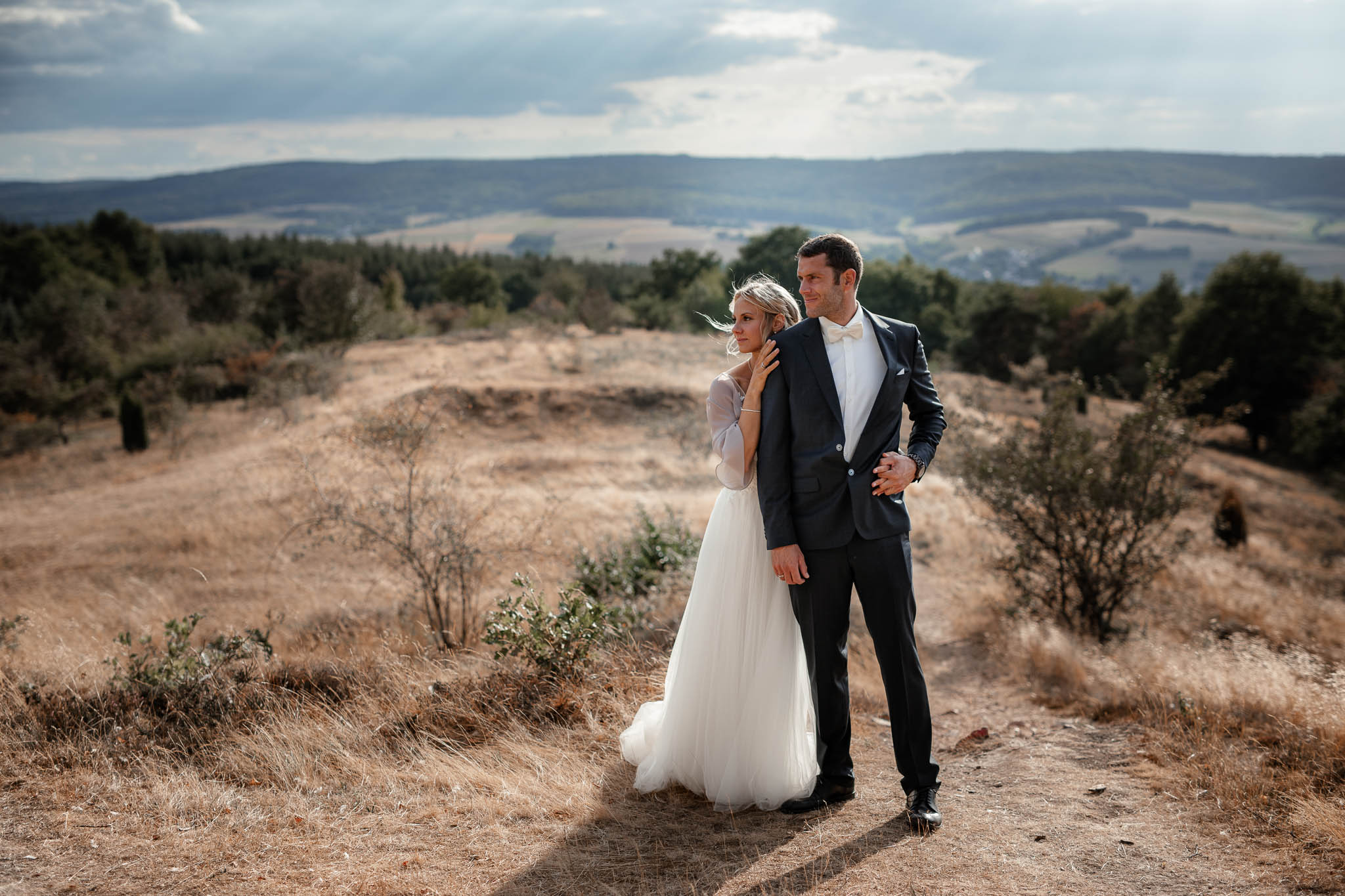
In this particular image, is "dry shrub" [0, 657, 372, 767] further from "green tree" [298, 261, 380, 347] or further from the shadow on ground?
"green tree" [298, 261, 380, 347]

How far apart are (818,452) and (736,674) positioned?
1.10 metres

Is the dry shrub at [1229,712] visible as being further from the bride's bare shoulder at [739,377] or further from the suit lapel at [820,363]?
the bride's bare shoulder at [739,377]

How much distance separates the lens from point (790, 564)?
3.38 metres

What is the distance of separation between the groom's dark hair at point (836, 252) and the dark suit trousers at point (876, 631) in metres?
1.16

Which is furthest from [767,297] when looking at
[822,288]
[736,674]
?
[736,674]

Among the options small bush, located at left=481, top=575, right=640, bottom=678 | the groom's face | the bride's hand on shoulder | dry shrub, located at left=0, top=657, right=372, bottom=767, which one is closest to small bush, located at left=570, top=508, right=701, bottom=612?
small bush, located at left=481, top=575, right=640, bottom=678

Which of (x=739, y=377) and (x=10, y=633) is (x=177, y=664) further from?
(x=739, y=377)

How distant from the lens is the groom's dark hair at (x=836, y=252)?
334 cm

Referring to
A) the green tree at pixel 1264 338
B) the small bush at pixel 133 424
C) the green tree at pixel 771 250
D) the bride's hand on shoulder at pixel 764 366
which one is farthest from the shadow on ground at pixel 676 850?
the green tree at pixel 771 250

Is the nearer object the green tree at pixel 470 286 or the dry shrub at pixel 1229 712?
the dry shrub at pixel 1229 712

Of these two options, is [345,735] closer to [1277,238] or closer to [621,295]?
[621,295]

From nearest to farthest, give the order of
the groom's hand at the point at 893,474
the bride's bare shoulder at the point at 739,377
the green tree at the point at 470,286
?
the groom's hand at the point at 893,474 < the bride's bare shoulder at the point at 739,377 < the green tree at the point at 470,286

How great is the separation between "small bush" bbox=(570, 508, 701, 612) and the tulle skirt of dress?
12.6ft

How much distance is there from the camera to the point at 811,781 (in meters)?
3.72
